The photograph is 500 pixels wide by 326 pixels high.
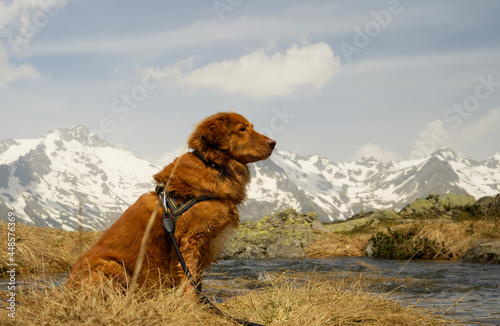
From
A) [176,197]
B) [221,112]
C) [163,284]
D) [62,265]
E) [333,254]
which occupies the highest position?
[221,112]

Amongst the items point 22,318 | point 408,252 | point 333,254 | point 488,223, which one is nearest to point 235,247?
point 333,254

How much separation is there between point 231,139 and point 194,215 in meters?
1.02

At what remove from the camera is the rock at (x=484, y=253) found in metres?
9.94

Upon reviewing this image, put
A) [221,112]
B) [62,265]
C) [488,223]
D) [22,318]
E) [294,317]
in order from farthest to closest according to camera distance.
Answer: [488,223] → [62,265] → [221,112] → [294,317] → [22,318]

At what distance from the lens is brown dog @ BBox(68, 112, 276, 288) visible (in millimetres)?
4234

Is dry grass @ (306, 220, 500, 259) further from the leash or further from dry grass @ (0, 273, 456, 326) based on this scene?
the leash

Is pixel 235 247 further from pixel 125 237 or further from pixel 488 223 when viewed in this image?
pixel 125 237

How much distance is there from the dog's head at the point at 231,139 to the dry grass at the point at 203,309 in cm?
158

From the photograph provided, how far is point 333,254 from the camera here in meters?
13.7

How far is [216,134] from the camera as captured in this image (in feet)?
15.8

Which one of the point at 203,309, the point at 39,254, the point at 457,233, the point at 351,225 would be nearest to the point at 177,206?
the point at 203,309

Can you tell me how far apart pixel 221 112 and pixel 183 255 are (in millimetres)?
1844

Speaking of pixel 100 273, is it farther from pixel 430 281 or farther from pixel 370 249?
pixel 370 249

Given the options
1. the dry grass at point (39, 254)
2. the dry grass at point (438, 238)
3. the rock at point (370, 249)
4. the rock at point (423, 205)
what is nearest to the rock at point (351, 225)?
the dry grass at point (438, 238)
